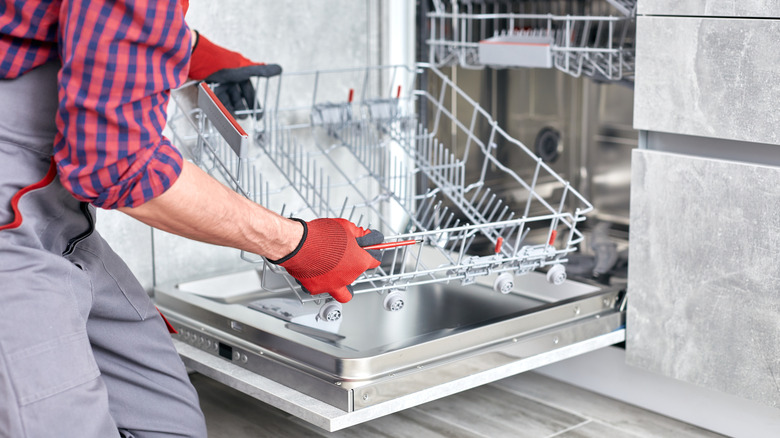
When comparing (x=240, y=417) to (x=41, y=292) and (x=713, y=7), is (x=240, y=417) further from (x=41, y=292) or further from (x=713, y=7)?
(x=713, y=7)

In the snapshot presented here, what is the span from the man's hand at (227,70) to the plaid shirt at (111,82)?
1.92ft

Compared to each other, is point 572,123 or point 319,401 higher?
point 572,123

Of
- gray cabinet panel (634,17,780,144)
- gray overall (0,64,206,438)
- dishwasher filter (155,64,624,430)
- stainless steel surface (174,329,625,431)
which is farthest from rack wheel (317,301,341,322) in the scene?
gray cabinet panel (634,17,780,144)

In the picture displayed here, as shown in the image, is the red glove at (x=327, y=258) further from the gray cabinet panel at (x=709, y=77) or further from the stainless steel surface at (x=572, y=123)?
the stainless steel surface at (x=572, y=123)

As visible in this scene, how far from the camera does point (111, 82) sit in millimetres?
942

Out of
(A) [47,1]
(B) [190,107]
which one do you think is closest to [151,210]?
(A) [47,1]

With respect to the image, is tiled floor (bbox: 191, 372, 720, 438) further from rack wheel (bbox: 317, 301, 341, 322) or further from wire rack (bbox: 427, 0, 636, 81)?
wire rack (bbox: 427, 0, 636, 81)

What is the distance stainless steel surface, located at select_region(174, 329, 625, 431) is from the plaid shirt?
44cm

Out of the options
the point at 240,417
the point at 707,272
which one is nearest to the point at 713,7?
the point at 707,272

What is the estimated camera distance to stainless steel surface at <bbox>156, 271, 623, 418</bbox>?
4.33 ft

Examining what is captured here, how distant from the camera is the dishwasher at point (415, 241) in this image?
4.38 feet

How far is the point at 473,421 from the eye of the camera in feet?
5.49

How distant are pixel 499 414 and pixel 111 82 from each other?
3.42 ft

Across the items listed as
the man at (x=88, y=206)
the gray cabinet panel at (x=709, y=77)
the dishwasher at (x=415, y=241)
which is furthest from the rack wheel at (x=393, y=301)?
the gray cabinet panel at (x=709, y=77)
